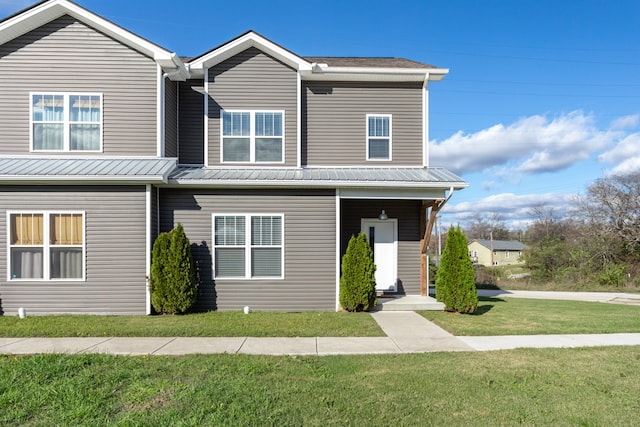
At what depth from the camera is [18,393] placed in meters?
4.18

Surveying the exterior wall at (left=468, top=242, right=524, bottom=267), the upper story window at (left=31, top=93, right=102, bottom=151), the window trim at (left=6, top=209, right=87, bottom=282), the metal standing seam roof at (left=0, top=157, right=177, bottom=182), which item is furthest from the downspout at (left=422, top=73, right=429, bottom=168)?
the exterior wall at (left=468, top=242, right=524, bottom=267)

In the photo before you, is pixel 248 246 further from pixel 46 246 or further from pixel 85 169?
pixel 46 246

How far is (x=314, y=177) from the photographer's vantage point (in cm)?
959

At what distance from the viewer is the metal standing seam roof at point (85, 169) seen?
8471mm

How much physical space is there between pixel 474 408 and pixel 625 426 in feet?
4.08

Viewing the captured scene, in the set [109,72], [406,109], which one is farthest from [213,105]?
[406,109]

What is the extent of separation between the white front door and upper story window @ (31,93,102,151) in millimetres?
7195

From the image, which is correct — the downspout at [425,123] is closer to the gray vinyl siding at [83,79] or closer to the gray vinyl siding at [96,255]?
the gray vinyl siding at [83,79]

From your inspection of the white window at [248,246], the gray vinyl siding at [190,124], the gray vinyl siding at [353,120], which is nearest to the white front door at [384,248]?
the gray vinyl siding at [353,120]

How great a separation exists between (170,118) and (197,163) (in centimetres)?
127

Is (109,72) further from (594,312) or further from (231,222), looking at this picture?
(594,312)

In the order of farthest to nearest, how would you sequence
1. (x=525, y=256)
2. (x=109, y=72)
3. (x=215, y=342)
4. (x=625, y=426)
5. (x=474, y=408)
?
(x=525, y=256), (x=109, y=72), (x=215, y=342), (x=474, y=408), (x=625, y=426)

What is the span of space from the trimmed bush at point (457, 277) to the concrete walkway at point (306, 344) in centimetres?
204

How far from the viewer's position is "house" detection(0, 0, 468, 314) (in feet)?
29.0
